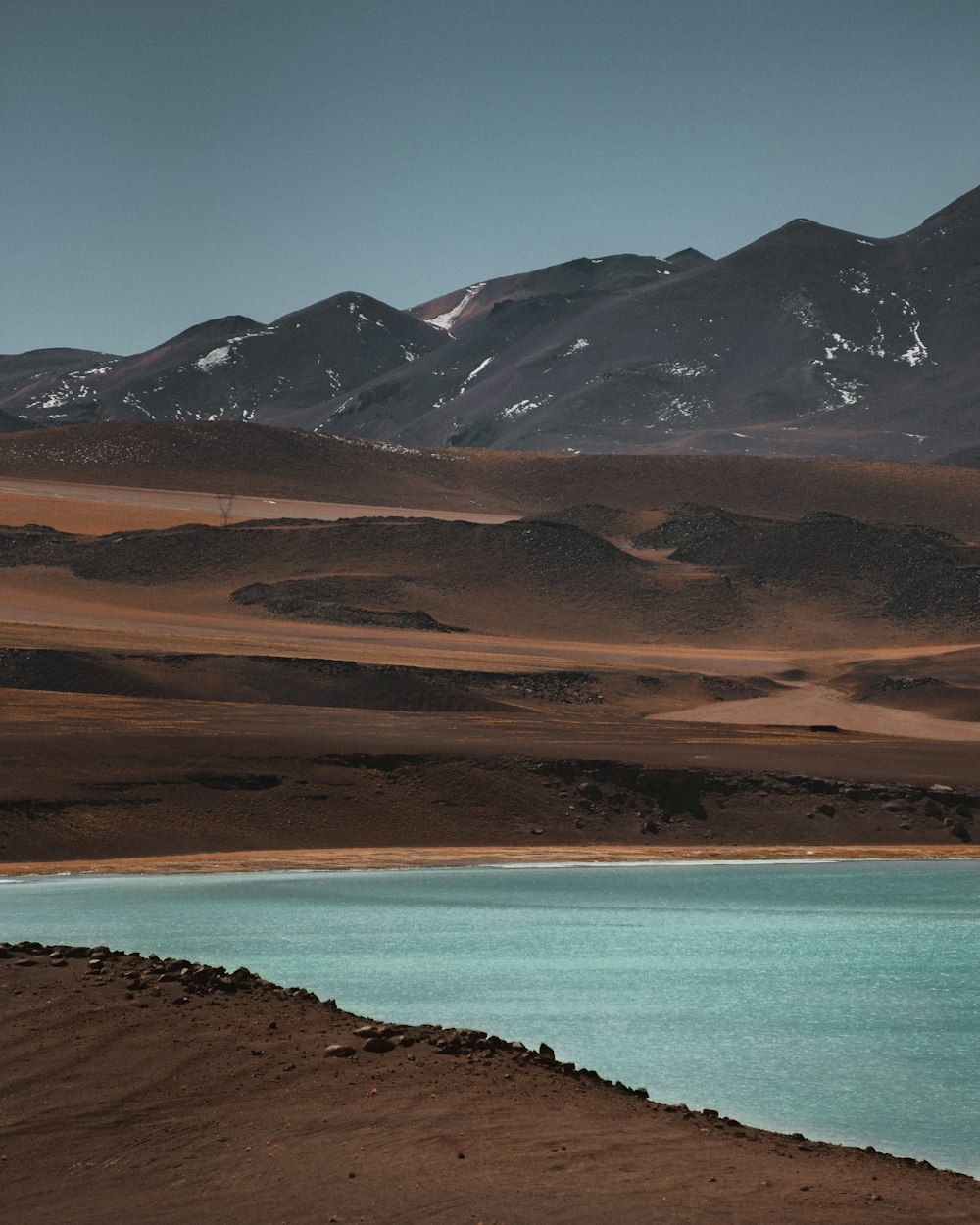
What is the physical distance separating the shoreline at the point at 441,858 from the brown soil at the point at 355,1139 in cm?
2768

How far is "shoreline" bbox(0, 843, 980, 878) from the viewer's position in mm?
43031

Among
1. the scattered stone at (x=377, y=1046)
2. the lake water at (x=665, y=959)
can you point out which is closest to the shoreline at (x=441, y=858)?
the lake water at (x=665, y=959)

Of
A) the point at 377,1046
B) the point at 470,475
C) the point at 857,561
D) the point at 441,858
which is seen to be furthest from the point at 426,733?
the point at 470,475

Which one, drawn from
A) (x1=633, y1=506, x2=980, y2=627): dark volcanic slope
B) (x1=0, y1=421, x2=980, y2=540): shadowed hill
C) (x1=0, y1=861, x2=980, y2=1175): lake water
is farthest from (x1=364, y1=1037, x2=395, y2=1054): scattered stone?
(x1=0, y1=421, x2=980, y2=540): shadowed hill

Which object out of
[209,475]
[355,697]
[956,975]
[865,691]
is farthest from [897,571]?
[956,975]

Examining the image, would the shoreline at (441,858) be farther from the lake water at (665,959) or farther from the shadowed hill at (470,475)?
the shadowed hill at (470,475)

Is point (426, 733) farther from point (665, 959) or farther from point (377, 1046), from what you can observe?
point (377, 1046)

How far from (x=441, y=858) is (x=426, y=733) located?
48.2ft

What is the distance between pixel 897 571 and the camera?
129 meters

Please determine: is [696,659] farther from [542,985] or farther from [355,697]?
[542,985]

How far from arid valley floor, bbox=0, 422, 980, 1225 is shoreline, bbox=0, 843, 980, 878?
0.96ft

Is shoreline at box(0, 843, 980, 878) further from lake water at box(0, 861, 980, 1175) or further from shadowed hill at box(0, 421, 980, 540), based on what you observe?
shadowed hill at box(0, 421, 980, 540)

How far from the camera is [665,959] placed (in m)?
26.4

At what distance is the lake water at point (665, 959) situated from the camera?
54.8 feet
